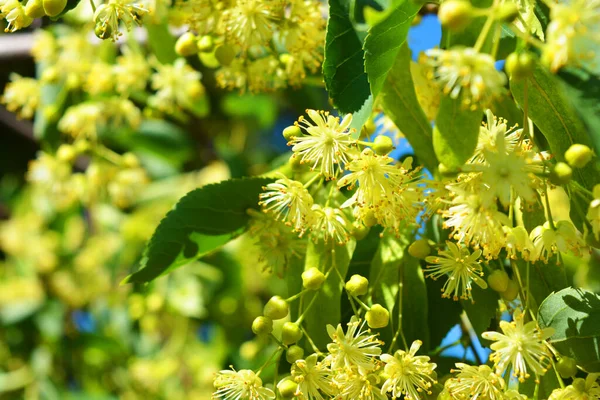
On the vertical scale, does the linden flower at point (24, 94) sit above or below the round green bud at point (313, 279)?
below

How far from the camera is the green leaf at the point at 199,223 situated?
106 centimetres

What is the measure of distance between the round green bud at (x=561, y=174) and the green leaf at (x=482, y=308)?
26 centimetres

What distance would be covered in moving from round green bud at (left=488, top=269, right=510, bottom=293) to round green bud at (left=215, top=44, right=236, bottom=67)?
1.92ft

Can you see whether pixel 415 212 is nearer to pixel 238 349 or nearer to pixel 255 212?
pixel 255 212

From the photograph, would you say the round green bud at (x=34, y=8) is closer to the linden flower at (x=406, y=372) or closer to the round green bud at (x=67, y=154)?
the linden flower at (x=406, y=372)

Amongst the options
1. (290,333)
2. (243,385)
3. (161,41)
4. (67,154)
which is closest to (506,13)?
(290,333)

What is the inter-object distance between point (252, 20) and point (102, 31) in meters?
0.23

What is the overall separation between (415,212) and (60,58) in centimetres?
131

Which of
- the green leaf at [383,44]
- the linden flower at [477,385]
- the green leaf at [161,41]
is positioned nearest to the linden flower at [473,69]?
the green leaf at [383,44]

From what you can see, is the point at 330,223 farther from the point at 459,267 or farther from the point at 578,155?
the point at 578,155

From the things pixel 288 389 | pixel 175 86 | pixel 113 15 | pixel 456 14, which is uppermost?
pixel 456 14

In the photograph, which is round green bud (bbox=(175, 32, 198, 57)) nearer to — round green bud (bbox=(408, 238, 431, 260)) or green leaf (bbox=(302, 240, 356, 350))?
green leaf (bbox=(302, 240, 356, 350))

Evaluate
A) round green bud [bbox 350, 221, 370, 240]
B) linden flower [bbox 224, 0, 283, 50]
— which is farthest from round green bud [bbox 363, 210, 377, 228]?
linden flower [bbox 224, 0, 283, 50]

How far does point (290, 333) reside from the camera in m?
0.93
